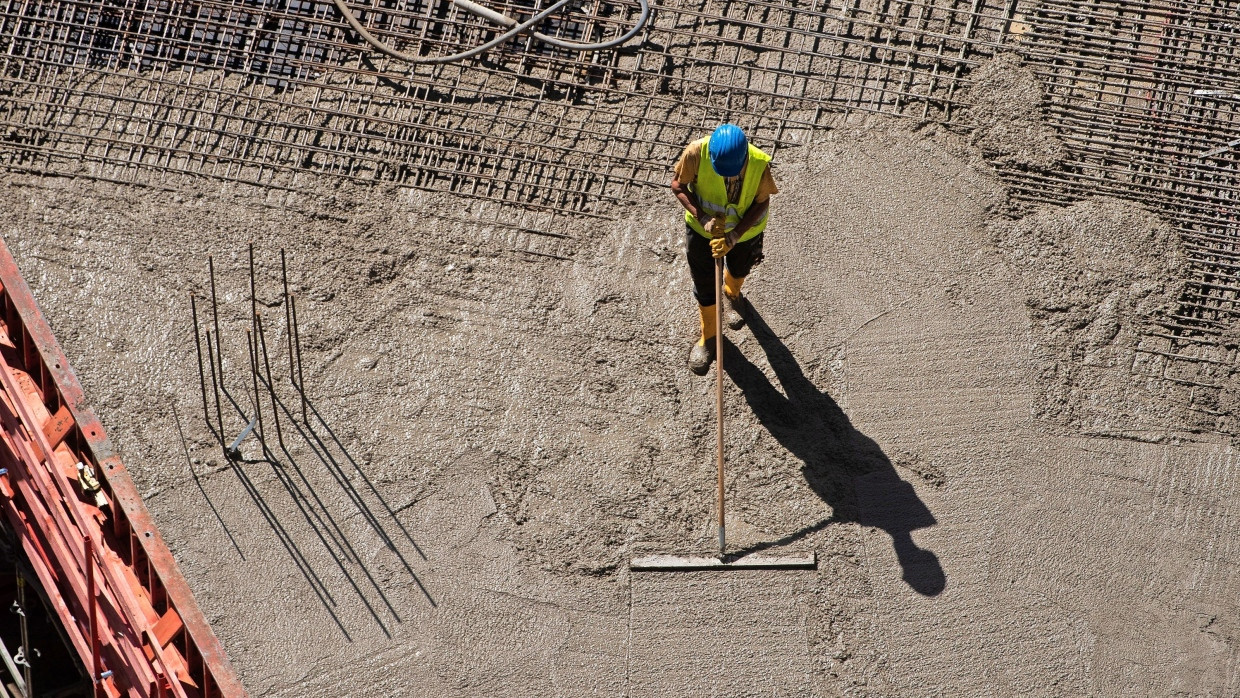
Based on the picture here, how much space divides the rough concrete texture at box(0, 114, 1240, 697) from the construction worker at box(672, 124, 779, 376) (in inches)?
16.3

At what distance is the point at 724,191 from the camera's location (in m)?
6.36

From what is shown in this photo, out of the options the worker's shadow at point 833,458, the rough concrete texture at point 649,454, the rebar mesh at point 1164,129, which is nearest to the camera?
the rough concrete texture at point 649,454

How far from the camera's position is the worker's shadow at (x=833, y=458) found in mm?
6605

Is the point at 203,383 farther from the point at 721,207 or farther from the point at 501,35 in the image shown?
the point at 721,207

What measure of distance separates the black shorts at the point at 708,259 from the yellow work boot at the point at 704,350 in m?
0.14

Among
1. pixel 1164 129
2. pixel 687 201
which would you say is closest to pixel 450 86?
pixel 687 201

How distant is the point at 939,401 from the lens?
692 cm

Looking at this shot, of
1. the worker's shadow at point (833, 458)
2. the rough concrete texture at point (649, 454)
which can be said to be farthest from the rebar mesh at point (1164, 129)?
the worker's shadow at point (833, 458)

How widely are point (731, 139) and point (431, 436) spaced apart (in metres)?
2.64

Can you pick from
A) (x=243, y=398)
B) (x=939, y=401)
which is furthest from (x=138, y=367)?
(x=939, y=401)

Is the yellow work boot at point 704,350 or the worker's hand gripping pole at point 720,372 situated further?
the yellow work boot at point 704,350

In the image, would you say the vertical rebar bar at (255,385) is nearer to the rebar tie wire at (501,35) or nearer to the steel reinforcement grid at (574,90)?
the steel reinforcement grid at (574,90)

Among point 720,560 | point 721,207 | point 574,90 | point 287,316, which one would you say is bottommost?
point 720,560

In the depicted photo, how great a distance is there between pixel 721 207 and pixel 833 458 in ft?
5.74
